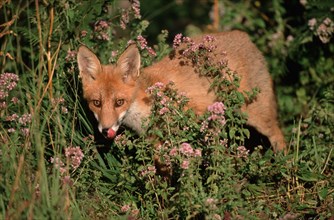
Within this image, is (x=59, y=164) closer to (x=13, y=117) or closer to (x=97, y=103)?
(x=13, y=117)

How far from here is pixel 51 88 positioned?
19.4 ft

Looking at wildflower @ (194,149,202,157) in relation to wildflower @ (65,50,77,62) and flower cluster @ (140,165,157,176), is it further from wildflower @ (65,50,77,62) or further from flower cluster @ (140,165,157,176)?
wildflower @ (65,50,77,62)

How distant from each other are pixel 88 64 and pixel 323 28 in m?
2.94

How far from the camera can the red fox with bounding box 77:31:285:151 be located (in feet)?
18.3

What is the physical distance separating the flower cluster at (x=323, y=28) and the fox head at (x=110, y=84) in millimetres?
2479

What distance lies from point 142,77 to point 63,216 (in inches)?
78.1

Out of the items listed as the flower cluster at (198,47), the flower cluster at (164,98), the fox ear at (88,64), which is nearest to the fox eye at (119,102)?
the fox ear at (88,64)

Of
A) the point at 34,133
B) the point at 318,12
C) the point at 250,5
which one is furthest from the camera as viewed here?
the point at 250,5

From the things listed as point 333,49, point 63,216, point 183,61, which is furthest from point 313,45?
point 63,216

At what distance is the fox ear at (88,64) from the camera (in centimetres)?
566

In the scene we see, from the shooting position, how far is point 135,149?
582cm

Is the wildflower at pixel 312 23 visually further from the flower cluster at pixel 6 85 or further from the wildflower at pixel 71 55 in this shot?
the flower cluster at pixel 6 85

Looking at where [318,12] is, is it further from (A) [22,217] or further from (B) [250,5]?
(A) [22,217]

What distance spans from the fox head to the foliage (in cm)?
17
